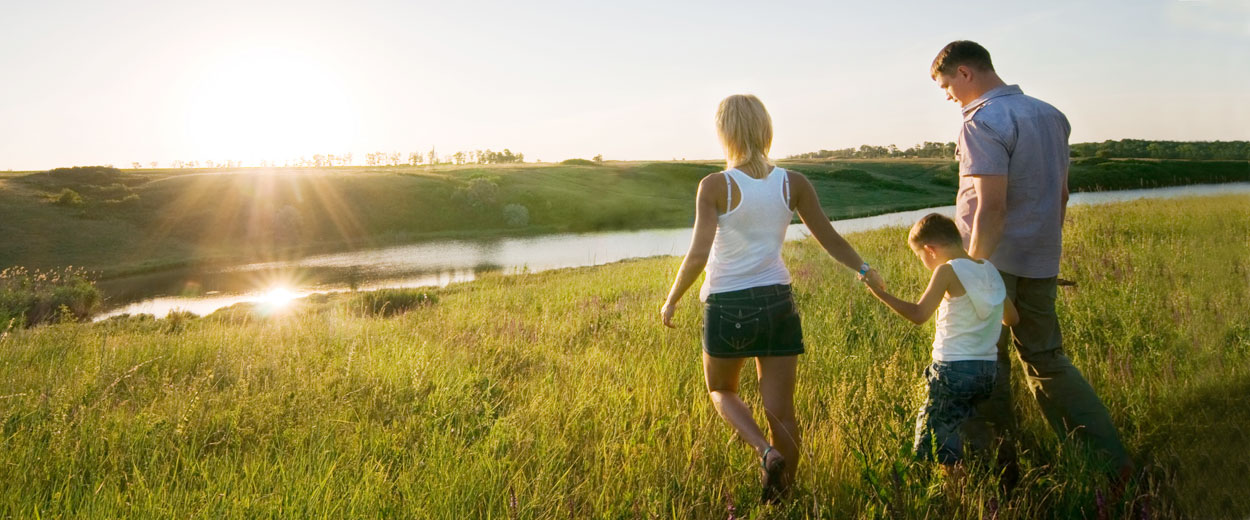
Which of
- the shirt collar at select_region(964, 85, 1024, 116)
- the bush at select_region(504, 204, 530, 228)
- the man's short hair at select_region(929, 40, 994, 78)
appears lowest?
the bush at select_region(504, 204, 530, 228)

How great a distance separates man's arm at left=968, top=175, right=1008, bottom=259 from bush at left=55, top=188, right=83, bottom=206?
61.3 meters

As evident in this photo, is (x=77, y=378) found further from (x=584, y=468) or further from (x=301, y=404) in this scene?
(x=584, y=468)

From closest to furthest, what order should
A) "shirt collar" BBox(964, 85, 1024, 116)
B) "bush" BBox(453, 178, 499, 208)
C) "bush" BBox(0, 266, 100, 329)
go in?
"shirt collar" BBox(964, 85, 1024, 116)
"bush" BBox(0, 266, 100, 329)
"bush" BBox(453, 178, 499, 208)

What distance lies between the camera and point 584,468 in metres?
3.25

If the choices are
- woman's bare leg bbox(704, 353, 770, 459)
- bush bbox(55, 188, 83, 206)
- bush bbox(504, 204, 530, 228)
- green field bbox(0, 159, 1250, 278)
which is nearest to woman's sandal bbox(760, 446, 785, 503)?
woman's bare leg bbox(704, 353, 770, 459)

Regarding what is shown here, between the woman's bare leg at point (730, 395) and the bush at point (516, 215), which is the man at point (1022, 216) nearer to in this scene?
the woman's bare leg at point (730, 395)

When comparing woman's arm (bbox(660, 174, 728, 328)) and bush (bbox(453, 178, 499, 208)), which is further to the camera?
bush (bbox(453, 178, 499, 208))

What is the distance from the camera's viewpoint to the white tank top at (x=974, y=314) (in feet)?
9.57

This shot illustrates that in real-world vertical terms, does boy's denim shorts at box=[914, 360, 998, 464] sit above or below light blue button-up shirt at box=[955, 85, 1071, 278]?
below

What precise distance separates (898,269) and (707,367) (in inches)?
291

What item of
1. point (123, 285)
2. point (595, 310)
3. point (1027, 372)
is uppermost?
point (1027, 372)

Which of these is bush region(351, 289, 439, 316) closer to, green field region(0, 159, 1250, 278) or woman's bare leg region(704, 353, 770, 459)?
woman's bare leg region(704, 353, 770, 459)

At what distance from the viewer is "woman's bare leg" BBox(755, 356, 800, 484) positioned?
3066 millimetres

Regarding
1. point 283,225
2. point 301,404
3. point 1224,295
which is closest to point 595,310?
point 301,404
